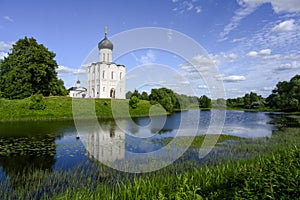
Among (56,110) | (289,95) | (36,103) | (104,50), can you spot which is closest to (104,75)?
(104,50)

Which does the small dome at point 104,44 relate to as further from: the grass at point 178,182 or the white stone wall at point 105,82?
the grass at point 178,182

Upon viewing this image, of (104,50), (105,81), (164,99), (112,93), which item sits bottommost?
(164,99)

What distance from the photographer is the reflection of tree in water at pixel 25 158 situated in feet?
27.2

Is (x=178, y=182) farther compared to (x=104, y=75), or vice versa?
(x=104, y=75)

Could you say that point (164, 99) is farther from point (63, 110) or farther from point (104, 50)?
point (63, 110)

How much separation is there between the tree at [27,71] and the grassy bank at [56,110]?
4.95m

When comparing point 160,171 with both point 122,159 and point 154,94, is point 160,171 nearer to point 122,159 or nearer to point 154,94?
point 122,159

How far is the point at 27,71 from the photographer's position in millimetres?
39938

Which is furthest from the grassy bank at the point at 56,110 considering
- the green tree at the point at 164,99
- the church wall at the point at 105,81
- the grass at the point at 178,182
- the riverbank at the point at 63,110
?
the grass at the point at 178,182

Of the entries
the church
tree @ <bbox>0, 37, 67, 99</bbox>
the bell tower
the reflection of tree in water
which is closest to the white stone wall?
the church

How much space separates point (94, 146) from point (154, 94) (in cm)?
4748

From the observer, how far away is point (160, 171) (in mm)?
8938

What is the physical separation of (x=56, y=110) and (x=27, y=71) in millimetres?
10818

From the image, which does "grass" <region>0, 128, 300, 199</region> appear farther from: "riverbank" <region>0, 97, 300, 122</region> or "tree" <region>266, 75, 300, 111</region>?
"tree" <region>266, 75, 300, 111</region>
